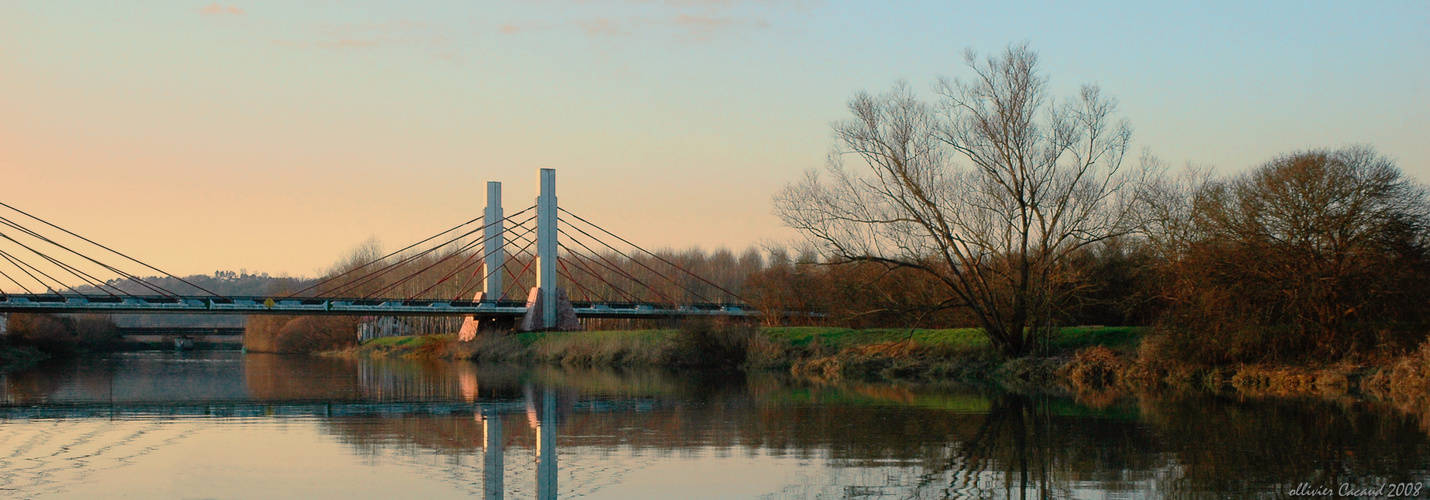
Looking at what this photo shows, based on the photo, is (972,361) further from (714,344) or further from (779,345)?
(714,344)

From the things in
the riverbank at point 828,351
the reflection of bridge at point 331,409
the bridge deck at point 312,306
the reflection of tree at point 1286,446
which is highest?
the bridge deck at point 312,306

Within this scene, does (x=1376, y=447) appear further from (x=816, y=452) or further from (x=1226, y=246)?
(x=1226, y=246)

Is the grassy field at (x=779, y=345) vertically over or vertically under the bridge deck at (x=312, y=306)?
under

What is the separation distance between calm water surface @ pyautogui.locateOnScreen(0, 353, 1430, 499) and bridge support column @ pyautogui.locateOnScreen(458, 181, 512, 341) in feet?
131

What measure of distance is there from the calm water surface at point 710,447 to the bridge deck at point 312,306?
32.3 m

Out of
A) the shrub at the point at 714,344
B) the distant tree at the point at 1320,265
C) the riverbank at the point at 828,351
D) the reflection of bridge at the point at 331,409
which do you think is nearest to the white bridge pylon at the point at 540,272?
the riverbank at the point at 828,351

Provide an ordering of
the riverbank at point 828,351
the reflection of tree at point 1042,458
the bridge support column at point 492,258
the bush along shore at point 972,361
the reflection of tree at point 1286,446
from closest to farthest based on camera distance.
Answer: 1. the reflection of tree at point 1042,458
2. the reflection of tree at point 1286,446
3. the bush along shore at point 972,361
4. the riverbank at point 828,351
5. the bridge support column at point 492,258

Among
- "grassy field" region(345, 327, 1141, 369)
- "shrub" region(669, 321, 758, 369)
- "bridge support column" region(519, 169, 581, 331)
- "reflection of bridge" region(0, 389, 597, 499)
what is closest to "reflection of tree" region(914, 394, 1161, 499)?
"reflection of bridge" region(0, 389, 597, 499)

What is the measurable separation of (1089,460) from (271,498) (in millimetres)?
7335

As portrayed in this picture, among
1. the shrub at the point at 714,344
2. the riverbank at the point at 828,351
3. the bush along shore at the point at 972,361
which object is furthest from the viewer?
the shrub at the point at 714,344

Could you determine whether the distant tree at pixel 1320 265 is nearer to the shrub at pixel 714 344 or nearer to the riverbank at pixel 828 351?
the riverbank at pixel 828 351

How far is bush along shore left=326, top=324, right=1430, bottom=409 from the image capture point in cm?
2183

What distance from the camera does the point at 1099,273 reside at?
113 ft

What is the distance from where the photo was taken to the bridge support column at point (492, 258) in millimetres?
62531
